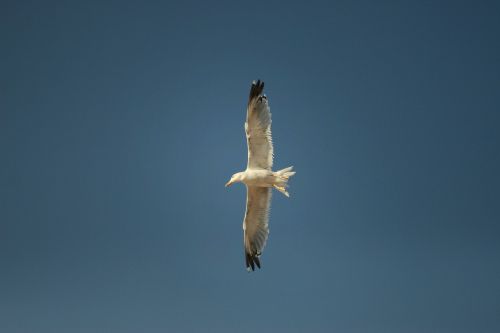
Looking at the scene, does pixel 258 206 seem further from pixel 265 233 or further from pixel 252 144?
pixel 252 144

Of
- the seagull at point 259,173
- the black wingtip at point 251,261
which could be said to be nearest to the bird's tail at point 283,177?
the seagull at point 259,173

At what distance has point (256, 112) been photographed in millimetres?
11133

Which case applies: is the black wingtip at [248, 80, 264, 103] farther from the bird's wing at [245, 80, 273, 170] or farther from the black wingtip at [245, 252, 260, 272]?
the black wingtip at [245, 252, 260, 272]

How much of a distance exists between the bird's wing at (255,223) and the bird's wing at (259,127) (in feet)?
2.42

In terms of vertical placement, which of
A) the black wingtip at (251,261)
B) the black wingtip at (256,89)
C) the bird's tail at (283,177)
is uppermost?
the black wingtip at (256,89)

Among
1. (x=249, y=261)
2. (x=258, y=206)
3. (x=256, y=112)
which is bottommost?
(x=249, y=261)

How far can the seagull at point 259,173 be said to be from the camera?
1112cm

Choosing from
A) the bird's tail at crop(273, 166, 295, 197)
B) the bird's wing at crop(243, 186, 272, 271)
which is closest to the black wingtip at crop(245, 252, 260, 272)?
the bird's wing at crop(243, 186, 272, 271)

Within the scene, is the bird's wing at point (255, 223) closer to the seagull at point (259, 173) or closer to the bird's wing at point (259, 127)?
the seagull at point (259, 173)

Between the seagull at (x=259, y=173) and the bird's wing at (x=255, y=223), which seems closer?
the seagull at (x=259, y=173)

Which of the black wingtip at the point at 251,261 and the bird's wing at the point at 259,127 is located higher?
the bird's wing at the point at 259,127

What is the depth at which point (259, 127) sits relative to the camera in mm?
11164

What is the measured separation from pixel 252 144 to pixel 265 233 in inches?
70.9

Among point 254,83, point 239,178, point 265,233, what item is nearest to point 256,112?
point 254,83
